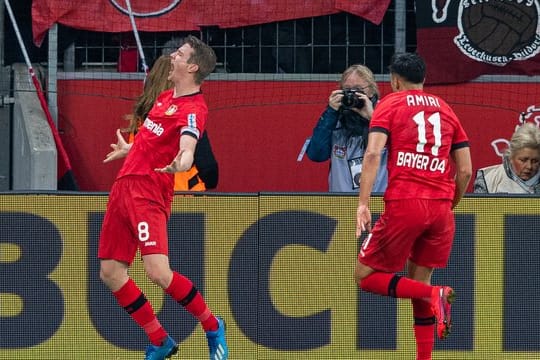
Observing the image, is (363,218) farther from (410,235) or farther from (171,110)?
(171,110)

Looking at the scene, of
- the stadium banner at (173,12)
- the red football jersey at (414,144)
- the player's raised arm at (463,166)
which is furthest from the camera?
the stadium banner at (173,12)

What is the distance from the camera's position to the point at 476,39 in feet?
41.5

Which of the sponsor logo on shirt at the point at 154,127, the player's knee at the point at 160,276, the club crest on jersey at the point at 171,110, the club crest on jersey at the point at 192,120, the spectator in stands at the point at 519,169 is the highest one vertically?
the club crest on jersey at the point at 171,110

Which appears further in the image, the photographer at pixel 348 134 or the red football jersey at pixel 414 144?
the photographer at pixel 348 134

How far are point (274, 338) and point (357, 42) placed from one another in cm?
463

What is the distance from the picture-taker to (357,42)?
42.7 ft

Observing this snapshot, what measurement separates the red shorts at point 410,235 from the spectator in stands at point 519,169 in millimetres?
1421

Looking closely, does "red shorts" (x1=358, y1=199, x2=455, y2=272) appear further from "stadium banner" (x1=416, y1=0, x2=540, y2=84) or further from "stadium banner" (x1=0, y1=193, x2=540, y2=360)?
"stadium banner" (x1=416, y1=0, x2=540, y2=84)

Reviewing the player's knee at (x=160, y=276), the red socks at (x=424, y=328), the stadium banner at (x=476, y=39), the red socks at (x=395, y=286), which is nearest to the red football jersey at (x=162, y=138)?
the player's knee at (x=160, y=276)

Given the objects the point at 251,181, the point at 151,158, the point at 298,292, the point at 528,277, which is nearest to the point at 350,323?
the point at 298,292

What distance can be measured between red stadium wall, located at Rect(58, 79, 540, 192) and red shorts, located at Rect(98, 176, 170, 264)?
14.9 feet

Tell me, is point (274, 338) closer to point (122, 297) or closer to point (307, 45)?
point (122, 297)

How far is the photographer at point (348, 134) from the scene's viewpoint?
9.47 meters

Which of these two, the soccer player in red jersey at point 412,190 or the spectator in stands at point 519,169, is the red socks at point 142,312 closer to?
the soccer player in red jersey at point 412,190
